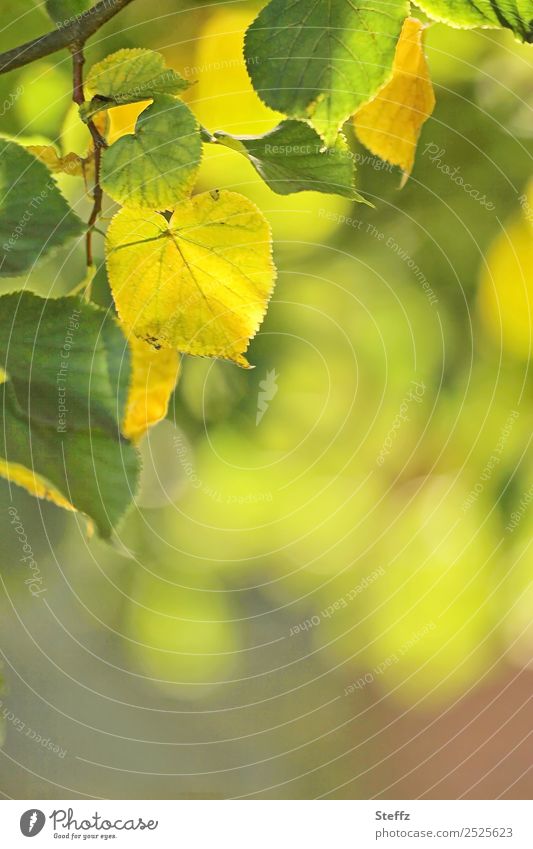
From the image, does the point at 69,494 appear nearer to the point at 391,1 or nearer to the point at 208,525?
the point at 208,525

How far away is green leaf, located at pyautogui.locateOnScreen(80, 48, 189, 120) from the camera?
13.6 inches

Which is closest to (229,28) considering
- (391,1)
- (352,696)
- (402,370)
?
(391,1)

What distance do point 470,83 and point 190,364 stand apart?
0.20 m

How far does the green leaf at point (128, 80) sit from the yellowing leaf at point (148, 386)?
12 centimetres

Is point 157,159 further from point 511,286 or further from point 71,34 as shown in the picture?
point 511,286

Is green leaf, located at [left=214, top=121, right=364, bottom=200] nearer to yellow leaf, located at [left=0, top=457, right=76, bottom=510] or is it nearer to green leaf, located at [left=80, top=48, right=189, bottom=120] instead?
green leaf, located at [left=80, top=48, right=189, bottom=120]

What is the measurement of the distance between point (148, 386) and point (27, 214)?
4.0 inches

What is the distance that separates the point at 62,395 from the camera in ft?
1.19

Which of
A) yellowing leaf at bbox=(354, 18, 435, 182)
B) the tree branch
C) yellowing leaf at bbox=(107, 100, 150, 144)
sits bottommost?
yellowing leaf at bbox=(107, 100, 150, 144)

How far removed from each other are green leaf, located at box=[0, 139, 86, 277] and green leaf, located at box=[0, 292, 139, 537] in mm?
20

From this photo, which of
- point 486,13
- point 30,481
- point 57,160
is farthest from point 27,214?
point 486,13

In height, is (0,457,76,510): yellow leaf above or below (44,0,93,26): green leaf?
below

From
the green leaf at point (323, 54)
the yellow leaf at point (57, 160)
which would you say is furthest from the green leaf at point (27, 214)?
the green leaf at point (323, 54)

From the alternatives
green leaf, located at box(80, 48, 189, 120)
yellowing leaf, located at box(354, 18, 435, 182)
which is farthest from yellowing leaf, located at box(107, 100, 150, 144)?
yellowing leaf, located at box(354, 18, 435, 182)
